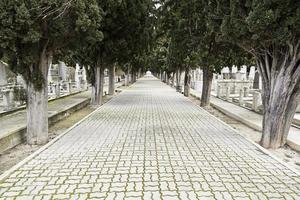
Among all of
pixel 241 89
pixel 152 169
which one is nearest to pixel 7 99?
pixel 152 169

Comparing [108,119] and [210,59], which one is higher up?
[210,59]

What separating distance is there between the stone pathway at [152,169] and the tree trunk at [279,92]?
638 mm

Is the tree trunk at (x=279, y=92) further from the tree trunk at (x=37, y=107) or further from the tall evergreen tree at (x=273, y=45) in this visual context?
the tree trunk at (x=37, y=107)

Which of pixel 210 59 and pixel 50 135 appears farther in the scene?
pixel 210 59

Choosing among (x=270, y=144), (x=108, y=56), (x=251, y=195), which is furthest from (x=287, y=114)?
(x=108, y=56)

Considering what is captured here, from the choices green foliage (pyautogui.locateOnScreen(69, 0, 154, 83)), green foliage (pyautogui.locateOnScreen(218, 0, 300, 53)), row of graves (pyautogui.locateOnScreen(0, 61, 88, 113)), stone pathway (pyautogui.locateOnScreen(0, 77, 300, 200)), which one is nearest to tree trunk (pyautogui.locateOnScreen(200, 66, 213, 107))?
green foliage (pyautogui.locateOnScreen(69, 0, 154, 83))

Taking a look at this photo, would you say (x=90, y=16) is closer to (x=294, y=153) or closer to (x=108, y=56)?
(x=294, y=153)

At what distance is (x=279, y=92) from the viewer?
23.1 feet

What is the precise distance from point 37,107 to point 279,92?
6.08 m

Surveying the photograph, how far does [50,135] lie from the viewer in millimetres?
8953

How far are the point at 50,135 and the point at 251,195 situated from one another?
6438 mm

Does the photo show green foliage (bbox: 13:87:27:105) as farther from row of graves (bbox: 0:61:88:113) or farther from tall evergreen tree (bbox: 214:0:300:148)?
tall evergreen tree (bbox: 214:0:300:148)

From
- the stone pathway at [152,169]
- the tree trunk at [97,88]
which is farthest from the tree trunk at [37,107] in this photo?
the tree trunk at [97,88]

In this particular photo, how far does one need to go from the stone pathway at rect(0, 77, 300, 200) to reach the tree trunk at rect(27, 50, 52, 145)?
1.91ft
